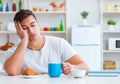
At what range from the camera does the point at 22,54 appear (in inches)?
87.5

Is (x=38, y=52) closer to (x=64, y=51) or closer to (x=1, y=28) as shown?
(x=64, y=51)

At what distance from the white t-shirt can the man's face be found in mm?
126

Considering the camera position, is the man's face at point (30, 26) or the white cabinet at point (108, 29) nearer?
the man's face at point (30, 26)

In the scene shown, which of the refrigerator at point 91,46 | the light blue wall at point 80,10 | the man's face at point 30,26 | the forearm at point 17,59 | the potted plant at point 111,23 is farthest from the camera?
the light blue wall at point 80,10

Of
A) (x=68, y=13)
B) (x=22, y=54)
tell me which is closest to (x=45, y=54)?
(x=22, y=54)

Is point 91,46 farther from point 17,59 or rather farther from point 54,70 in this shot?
point 54,70

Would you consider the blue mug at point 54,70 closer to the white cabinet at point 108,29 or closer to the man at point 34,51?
the man at point 34,51

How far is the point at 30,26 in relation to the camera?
2.33 meters

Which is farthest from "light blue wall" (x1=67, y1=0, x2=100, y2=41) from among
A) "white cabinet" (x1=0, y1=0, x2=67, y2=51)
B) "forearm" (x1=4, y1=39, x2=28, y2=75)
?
"forearm" (x1=4, y1=39, x2=28, y2=75)

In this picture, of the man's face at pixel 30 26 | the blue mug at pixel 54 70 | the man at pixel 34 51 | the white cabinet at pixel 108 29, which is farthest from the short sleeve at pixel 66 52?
the white cabinet at pixel 108 29

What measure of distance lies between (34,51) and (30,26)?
0.21m

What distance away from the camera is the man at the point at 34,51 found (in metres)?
2.23

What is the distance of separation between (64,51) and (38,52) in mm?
216

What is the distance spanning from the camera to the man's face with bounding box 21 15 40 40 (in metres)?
2.33
